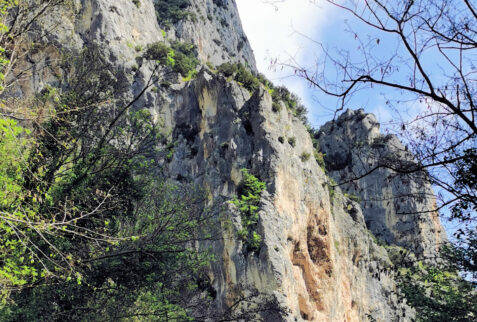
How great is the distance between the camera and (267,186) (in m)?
26.7

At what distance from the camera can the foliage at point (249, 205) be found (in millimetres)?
23981

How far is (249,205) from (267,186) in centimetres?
213

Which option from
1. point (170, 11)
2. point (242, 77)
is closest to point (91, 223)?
point (242, 77)

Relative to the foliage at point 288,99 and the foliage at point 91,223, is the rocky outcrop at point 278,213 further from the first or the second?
the foliage at point 91,223

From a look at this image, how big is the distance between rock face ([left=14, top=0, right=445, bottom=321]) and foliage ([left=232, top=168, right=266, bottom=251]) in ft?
1.19

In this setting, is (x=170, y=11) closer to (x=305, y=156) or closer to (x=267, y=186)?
(x=305, y=156)

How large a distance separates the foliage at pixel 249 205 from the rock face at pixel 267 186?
1.19 ft

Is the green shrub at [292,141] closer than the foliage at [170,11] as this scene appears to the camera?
Yes

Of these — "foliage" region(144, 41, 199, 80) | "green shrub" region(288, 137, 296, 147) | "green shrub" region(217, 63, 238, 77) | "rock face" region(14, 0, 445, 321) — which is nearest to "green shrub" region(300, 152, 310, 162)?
"rock face" region(14, 0, 445, 321)

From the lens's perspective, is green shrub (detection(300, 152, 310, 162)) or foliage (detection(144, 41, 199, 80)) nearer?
green shrub (detection(300, 152, 310, 162))

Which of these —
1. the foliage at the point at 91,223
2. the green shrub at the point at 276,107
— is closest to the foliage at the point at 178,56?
the green shrub at the point at 276,107

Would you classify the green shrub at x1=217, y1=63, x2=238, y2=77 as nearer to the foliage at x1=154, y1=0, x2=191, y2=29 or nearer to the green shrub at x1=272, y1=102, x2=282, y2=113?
the green shrub at x1=272, y1=102, x2=282, y2=113

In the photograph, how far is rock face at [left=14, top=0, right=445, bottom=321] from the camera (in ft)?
77.7

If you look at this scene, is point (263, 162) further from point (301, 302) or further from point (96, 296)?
point (96, 296)
